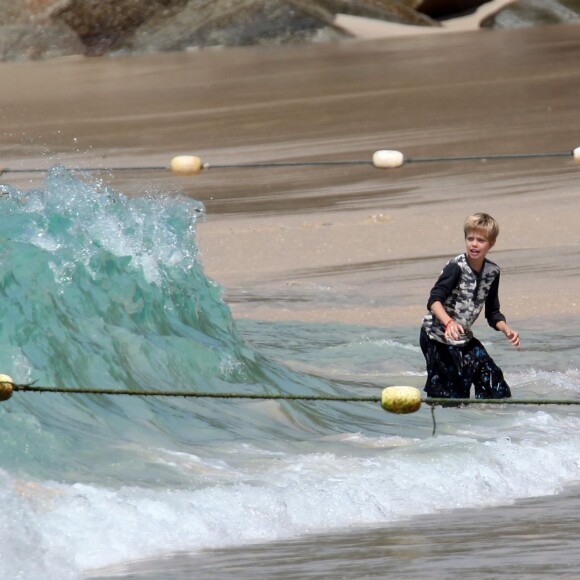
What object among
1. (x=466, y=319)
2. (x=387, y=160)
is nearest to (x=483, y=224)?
(x=466, y=319)

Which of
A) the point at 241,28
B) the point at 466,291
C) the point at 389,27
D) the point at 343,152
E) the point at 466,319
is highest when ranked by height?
the point at 466,291

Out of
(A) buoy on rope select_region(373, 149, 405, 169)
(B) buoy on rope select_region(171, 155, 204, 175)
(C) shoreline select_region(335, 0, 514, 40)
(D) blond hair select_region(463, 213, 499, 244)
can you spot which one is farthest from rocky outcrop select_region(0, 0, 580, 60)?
(D) blond hair select_region(463, 213, 499, 244)

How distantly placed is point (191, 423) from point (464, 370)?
1.38 meters

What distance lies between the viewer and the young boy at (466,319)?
7.17 m

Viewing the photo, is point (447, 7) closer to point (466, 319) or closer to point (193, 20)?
point (193, 20)

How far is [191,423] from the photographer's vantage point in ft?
22.5

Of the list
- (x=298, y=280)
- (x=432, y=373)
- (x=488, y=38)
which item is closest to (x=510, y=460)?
(x=432, y=373)

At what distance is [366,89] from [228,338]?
14.8 m

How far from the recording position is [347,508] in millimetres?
5543

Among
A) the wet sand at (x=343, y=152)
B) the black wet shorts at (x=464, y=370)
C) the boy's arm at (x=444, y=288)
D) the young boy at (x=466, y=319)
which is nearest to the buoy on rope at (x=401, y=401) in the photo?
the young boy at (x=466, y=319)

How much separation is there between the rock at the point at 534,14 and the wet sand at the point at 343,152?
161 inches

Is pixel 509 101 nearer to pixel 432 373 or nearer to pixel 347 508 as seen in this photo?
pixel 432 373

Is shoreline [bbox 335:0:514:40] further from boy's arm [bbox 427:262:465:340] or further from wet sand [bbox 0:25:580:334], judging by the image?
boy's arm [bbox 427:262:465:340]

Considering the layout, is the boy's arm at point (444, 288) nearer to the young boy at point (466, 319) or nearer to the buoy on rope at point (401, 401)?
the young boy at point (466, 319)
